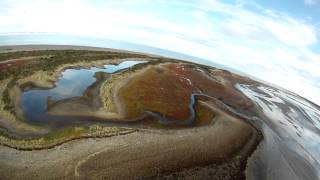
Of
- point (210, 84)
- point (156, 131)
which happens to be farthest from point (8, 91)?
point (210, 84)

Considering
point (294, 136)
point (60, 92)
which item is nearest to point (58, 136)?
point (60, 92)

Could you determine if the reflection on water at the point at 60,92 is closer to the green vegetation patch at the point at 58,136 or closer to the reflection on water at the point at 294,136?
the green vegetation patch at the point at 58,136

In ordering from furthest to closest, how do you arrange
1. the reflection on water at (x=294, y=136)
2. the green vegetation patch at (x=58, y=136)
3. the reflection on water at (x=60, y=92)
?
the reflection on water at (x=294, y=136) < the reflection on water at (x=60, y=92) < the green vegetation patch at (x=58, y=136)

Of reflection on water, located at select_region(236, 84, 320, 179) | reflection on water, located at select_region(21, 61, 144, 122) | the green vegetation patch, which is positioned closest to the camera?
the green vegetation patch

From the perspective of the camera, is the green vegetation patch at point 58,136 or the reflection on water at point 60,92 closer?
the green vegetation patch at point 58,136

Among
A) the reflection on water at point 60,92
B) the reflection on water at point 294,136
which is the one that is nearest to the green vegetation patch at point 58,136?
the reflection on water at point 60,92

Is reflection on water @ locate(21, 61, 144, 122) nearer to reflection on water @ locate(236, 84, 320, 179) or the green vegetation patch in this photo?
the green vegetation patch

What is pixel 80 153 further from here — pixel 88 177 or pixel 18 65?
pixel 18 65

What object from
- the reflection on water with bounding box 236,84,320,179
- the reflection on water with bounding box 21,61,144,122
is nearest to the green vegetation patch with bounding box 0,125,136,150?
the reflection on water with bounding box 21,61,144,122

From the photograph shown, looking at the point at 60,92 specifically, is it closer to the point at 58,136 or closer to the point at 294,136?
the point at 58,136
